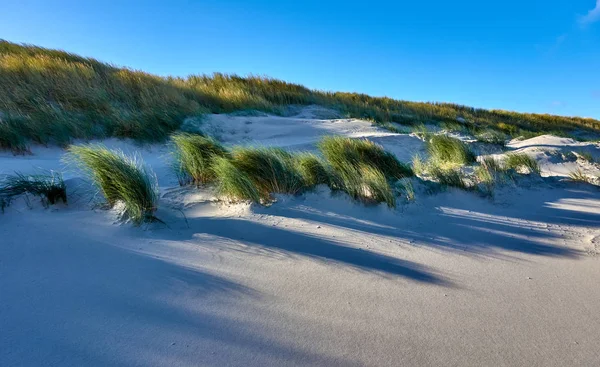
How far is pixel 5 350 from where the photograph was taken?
4.21ft

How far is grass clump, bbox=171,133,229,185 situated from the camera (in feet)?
11.3

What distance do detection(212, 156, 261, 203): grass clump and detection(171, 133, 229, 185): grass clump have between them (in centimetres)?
42

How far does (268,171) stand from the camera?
10.6 feet

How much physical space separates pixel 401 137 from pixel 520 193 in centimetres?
475

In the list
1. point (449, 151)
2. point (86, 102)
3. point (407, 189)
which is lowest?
point (407, 189)

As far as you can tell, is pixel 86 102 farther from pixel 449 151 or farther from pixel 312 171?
pixel 449 151

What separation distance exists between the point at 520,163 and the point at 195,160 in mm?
4217

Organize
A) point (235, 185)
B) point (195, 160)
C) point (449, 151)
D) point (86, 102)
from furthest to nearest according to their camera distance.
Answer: point (86, 102)
point (449, 151)
point (195, 160)
point (235, 185)

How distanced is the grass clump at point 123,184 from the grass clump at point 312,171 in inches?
52.8

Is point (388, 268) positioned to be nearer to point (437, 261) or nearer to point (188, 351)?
point (437, 261)

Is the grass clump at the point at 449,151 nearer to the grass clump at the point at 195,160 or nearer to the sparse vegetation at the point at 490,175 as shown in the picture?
the sparse vegetation at the point at 490,175

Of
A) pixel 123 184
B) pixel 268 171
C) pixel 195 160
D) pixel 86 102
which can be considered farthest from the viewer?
pixel 86 102

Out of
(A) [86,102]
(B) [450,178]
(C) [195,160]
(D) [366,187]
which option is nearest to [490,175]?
(B) [450,178]

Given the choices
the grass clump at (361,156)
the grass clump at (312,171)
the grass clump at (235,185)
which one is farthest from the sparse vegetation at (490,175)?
the grass clump at (235,185)
